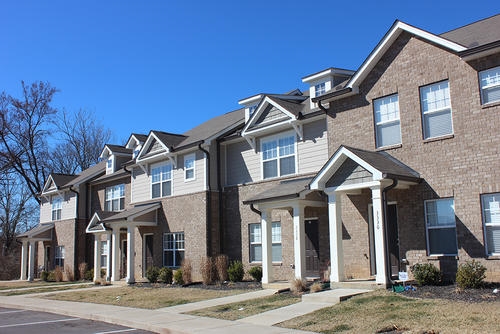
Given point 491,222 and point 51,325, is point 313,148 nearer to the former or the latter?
point 491,222

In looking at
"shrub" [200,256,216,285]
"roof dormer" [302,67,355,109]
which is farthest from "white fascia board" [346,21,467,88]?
"shrub" [200,256,216,285]

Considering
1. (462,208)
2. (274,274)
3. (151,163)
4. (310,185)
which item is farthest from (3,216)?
(462,208)

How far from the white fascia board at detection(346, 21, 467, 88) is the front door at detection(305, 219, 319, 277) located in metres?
5.75

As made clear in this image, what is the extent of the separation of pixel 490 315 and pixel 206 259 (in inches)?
542

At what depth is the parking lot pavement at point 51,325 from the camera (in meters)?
12.6

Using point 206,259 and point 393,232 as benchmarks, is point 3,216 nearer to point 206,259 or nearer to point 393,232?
point 206,259

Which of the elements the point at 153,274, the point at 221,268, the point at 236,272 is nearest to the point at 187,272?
the point at 221,268

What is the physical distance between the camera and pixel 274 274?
20906mm

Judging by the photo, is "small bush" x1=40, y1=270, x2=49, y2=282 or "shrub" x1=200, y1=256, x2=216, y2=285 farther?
"small bush" x1=40, y1=270, x2=49, y2=282

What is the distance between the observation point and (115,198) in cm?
3241

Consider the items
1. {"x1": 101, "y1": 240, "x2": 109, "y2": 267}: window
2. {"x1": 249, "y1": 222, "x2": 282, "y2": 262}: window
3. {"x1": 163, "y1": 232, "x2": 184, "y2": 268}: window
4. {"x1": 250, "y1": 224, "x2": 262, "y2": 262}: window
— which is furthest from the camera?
{"x1": 101, "y1": 240, "x2": 109, "y2": 267}: window

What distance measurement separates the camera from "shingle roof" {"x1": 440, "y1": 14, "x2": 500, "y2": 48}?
592 inches

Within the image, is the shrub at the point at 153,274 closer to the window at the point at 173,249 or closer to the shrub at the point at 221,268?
the window at the point at 173,249

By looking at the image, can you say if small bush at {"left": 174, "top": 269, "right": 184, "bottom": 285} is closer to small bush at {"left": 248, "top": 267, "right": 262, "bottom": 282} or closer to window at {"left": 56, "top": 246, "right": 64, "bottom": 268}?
small bush at {"left": 248, "top": 267, "right": 262, "bottom": 282}
